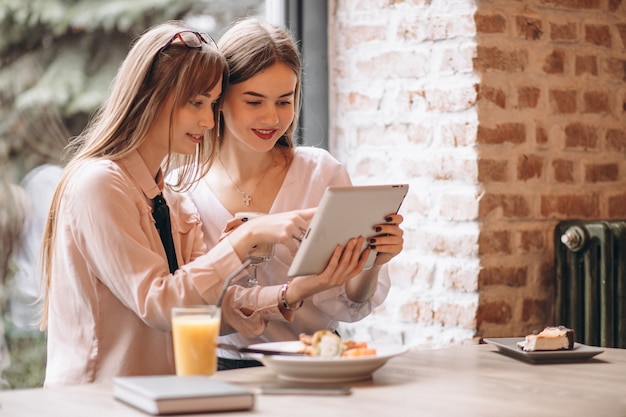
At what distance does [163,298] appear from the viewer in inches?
76.6

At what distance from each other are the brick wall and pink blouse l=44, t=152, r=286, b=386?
3.36ft

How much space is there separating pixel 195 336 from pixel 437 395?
41 centimetres

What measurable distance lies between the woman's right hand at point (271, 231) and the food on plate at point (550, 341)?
504mm

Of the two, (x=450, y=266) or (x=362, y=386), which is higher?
(x=450, y=266)

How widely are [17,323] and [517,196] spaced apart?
5.04 ft

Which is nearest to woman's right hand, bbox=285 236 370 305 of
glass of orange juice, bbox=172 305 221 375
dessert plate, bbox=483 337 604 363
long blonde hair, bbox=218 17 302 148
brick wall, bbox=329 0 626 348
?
dessert plate, bbox=483 337 604 363

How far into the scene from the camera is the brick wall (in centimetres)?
303

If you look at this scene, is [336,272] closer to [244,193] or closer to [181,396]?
[244,193]

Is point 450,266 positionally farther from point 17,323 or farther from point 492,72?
point 17,323

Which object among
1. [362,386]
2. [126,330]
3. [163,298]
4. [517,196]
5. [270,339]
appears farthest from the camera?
[517,196]

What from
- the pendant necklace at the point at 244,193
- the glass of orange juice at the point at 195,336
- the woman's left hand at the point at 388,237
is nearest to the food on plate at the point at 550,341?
the woman's left hand at the point at 388,237

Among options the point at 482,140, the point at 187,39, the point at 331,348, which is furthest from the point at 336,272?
the point at 482,140

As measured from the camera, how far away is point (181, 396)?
147cm

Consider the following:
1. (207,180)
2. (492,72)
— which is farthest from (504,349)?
(492,72)
